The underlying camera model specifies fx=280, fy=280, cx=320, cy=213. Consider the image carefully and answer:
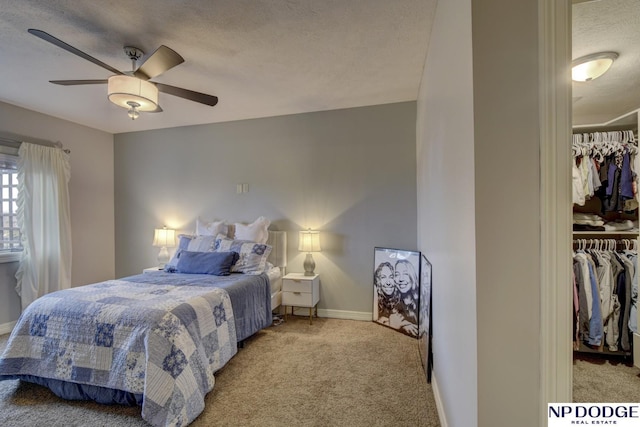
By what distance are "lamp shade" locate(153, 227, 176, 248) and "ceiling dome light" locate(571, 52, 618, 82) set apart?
177 inches

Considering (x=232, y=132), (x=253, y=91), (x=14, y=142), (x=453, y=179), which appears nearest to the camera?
(x=453, y=179)

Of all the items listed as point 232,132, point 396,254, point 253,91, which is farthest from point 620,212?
point 232,132

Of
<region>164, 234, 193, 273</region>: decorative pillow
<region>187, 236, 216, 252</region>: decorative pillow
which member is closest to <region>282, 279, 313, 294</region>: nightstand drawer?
<region>187, 236, 216, 252</region>: decorative pillow

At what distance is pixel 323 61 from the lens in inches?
92.9

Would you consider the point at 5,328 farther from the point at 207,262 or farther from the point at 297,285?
the point at 297,285

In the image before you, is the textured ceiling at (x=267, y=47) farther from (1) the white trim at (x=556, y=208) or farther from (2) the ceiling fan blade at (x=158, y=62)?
(1) the white trim at (x=556, y=208)

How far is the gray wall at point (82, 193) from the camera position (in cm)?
319

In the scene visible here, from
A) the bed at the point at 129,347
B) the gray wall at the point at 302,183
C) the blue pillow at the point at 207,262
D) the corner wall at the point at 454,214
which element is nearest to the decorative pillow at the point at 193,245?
the blue pillow at the point at 207,262

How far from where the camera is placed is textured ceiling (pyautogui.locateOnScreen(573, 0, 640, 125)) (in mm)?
1556

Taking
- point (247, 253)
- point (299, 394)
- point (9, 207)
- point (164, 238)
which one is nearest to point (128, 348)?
point (299, 394)

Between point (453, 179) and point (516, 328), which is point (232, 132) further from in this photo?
point (516, 328)

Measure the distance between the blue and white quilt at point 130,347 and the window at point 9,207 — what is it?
1.98 m

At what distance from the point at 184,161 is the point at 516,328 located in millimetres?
4190

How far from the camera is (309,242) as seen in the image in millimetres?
3281
